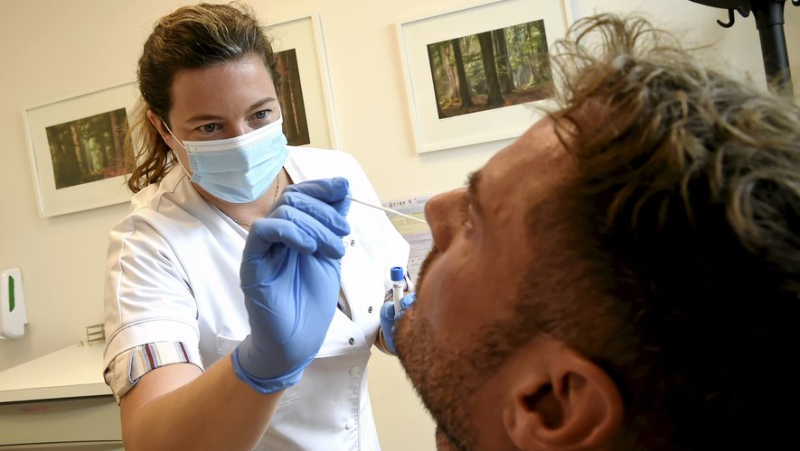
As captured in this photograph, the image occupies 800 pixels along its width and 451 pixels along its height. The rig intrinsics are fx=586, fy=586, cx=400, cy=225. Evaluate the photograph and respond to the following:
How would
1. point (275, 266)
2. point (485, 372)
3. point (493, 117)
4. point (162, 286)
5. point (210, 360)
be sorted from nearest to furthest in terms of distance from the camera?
point (485, 372), point (275, 266), point (162, 286), point (210, 360), point (493, 117)

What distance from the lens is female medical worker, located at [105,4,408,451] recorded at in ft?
2.94

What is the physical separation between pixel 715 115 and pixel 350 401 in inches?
38.6

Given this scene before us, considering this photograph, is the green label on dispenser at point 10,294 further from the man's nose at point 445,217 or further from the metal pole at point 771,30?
the metal pole at point 771,30

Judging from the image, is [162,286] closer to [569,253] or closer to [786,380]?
[569,253]

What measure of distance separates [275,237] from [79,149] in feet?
6.55

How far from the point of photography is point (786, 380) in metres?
0.54

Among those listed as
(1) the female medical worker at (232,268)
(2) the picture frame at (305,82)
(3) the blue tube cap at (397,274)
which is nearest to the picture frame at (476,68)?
(2) the picture frame at (305,82)

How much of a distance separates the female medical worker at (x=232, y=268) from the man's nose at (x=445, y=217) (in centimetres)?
17

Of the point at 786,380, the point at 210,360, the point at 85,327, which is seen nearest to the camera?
the point at 786,380

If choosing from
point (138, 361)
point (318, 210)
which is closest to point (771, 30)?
point (318, 210)

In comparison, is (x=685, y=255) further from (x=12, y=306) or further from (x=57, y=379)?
(x=12, y=306)

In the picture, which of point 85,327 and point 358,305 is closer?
point 358,305

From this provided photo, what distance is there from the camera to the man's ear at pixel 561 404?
59 centimetres

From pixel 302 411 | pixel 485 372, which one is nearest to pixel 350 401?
pixel 302 411
